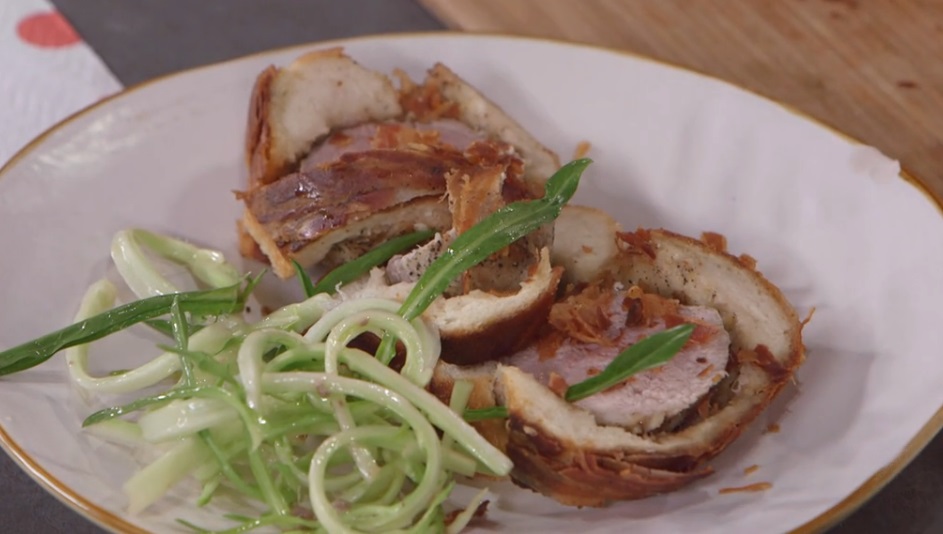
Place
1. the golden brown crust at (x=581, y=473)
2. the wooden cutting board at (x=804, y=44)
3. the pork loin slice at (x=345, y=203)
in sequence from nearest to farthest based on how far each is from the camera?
the golden brown crust at (x=581, y=473) < the pork loin slice at (x=345, y=203) < the wooden cutting board at (x=804, y=44)

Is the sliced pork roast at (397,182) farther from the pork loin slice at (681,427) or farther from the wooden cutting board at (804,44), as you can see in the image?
the wooden cutting board at (804,44)

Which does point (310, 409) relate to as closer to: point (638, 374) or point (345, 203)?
point (345, 203)

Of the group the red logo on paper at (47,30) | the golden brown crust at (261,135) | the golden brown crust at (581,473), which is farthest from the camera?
the red logo on paper at (47,30)

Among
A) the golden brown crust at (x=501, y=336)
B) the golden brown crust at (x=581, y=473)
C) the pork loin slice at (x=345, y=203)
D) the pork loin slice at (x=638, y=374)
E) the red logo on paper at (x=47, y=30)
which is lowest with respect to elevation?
the golden brown crust at (x=581, y=473)

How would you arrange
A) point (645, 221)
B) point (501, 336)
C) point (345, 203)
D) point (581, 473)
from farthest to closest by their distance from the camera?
1. point (645, 221)
2. point (345, 203)
3. point (501, 336)
4. point (581, 473)

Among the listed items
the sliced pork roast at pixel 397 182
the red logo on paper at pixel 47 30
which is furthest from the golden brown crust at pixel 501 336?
the red logo on paper at pixel 47 30

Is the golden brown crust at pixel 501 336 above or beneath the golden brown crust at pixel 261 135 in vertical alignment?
beneath

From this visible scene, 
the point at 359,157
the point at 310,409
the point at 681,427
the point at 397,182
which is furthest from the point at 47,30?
the point at 681,427
